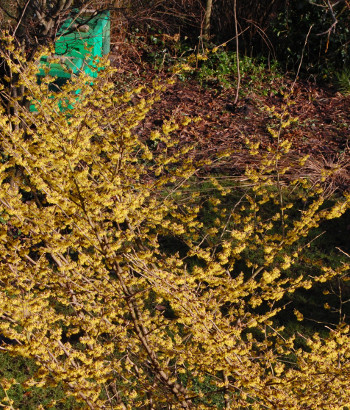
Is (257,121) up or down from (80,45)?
down

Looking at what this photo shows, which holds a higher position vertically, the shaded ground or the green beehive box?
the green beehive box

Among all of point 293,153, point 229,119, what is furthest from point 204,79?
point 293,153

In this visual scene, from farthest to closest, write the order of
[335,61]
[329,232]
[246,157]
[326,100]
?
1. [335,61]
2. [326,100]
3. [246,157]
4. [329,232]

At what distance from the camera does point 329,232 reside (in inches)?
237

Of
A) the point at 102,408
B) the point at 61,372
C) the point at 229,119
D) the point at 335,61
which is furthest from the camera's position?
the point at 335,61

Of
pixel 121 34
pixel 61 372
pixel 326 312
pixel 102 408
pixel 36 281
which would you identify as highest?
pixel 121 34

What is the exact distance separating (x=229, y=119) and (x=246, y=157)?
124cm

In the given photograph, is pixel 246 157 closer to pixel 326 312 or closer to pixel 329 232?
pixel 329 232

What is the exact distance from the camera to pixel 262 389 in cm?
268

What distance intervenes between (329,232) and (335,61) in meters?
4.83

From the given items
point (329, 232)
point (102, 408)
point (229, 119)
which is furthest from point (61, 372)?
point (229, 119)

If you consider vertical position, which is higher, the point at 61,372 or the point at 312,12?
the point at 312,12

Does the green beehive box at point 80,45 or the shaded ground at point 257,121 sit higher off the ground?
the green beehive box at point 80,45

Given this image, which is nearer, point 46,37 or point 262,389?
point 262,389
